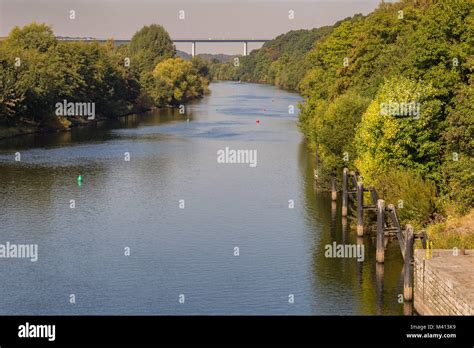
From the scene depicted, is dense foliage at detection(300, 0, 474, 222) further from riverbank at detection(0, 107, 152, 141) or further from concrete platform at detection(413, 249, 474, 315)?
riverbank at detection(0, 107, 152, 141)

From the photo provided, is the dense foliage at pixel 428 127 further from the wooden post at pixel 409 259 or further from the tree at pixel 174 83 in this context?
the tree at pixel 174 83

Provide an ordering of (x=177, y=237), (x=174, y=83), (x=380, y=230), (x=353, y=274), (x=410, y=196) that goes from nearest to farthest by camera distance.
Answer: (x=380, y=230)
(x=353, y=274)
(x=410, y=196)
(x=177, y=237)
(x=174, y=83)

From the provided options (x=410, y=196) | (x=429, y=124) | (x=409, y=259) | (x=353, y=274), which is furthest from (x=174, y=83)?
(x=409, y=259)

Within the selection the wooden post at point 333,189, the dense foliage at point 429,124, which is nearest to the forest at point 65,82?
the wooden post at point 333,189

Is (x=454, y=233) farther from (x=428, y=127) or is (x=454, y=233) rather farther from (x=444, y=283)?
(x=428, y=127)

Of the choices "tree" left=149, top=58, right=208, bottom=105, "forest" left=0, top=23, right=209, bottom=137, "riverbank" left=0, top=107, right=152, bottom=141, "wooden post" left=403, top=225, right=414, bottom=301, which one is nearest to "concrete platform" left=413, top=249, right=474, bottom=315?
"wooden post" left=403, top=225, right=414, bottom=301
